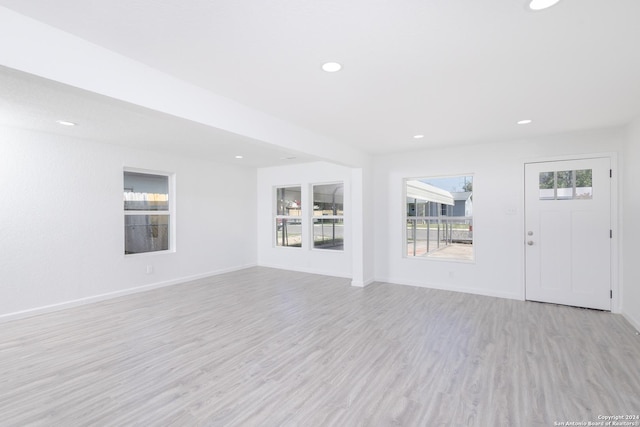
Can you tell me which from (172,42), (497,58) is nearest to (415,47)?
(497,58)

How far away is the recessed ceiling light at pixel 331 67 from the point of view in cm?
225

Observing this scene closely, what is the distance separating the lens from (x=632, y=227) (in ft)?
12.0

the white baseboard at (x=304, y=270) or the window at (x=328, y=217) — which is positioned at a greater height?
the window at (x=328, y=217)

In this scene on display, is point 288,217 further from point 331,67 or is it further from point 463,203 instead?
point 331,67

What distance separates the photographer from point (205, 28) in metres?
1.82

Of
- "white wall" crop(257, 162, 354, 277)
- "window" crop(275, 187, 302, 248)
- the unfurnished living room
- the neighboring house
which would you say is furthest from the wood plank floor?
"window" crop(275, 187, 302, 248)

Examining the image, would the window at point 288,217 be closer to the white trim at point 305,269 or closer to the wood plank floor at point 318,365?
the white trim at point 305,269

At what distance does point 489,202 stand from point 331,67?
12.3 ft

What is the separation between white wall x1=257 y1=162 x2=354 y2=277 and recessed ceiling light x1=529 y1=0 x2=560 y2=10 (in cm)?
448

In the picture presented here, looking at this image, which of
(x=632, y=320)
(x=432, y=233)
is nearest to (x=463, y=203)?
(x=432, y=233)

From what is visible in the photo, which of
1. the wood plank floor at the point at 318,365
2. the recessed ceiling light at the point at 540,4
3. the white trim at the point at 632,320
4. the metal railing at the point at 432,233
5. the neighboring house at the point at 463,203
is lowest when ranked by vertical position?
the wood plank floor at the point at 318,365

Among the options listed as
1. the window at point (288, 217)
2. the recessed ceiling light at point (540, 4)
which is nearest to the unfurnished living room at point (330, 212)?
the recessed ceiling light at point (540, 4)

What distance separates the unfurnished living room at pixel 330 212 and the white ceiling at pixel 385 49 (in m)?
0.02

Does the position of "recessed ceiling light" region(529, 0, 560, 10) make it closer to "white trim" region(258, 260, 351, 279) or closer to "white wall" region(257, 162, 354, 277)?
"white wall" region(257, 162, 354, 277)
